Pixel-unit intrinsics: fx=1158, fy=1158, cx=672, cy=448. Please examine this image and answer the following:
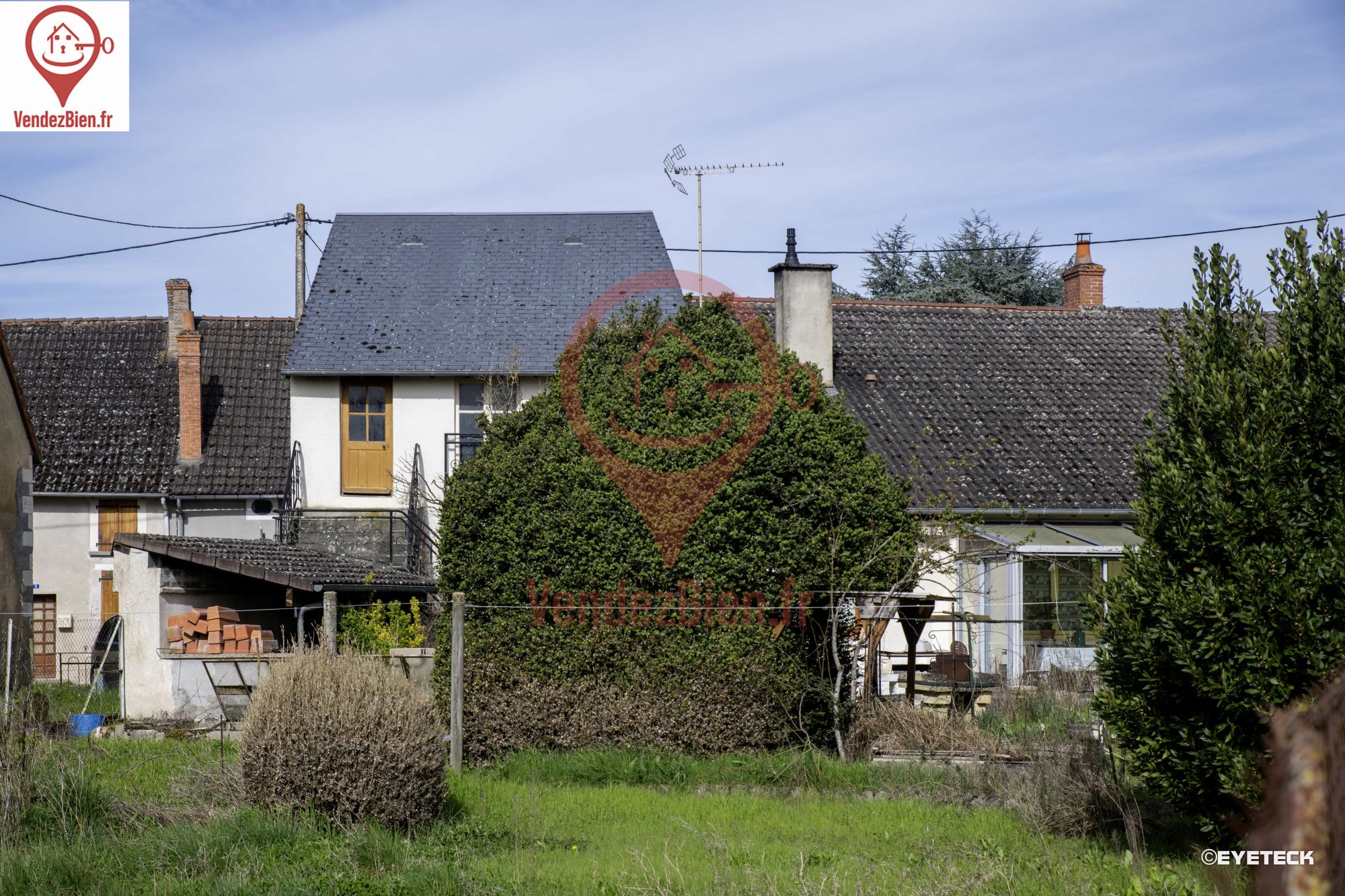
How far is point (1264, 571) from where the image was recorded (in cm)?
645

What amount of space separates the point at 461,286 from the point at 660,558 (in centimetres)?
1655

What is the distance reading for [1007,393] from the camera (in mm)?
22203

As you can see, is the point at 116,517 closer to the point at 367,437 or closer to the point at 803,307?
the point at 367,437

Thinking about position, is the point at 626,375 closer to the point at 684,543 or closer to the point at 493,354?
the point at 684,543

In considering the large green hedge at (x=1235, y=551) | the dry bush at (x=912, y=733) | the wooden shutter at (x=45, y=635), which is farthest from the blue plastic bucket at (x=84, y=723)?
the large green hedge at (x=1235, y=551)

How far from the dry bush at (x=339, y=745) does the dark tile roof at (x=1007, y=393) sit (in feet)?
39.5

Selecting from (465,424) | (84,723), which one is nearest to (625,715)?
(84,723)

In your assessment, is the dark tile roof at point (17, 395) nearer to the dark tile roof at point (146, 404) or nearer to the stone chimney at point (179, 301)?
the dark tile roof at point (146, 404)

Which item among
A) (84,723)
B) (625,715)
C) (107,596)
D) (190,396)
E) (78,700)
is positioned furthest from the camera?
(107,596)

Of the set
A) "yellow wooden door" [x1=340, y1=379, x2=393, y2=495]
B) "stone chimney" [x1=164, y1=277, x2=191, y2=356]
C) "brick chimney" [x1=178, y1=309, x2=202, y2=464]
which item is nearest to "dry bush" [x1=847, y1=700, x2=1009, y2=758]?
"yellow wooden door" [x1=340, y1=379, x2=393, y2=495]

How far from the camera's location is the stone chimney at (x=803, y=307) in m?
19.8

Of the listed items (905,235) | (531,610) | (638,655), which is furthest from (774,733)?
(905,235)

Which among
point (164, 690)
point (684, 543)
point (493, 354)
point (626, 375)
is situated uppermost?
point (493, 354)

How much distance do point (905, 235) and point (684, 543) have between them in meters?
29.5
